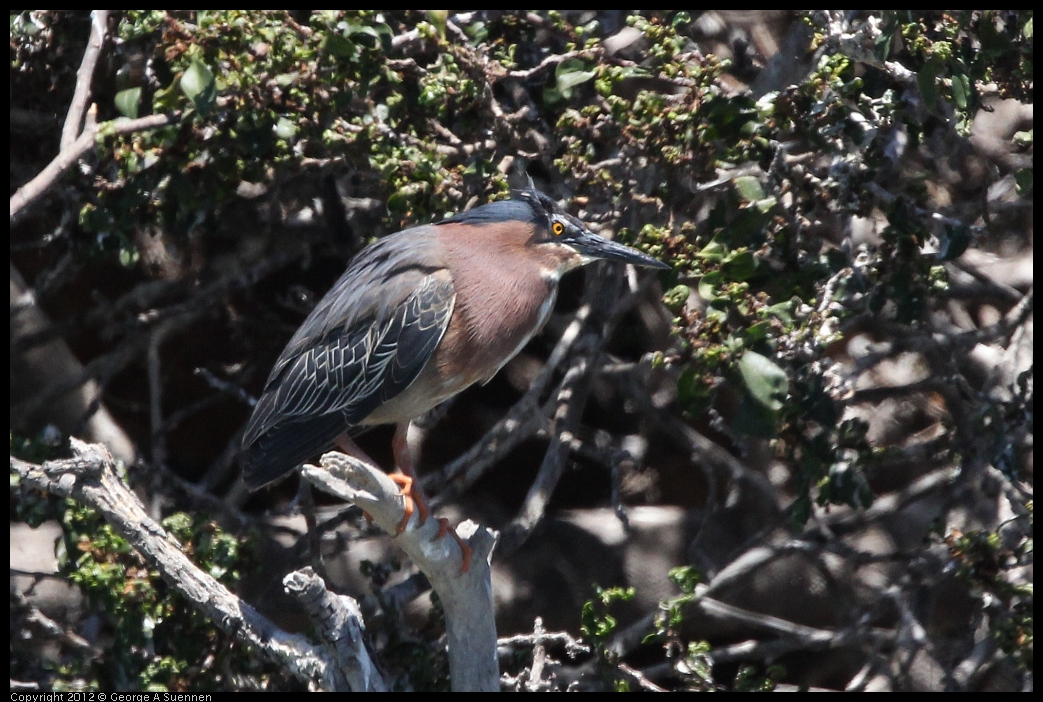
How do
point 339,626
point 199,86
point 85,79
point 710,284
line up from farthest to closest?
point 85,79, point 199,86, point 710,284, point 339,626

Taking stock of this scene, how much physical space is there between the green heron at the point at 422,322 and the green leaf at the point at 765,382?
573mm

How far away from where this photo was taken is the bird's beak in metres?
2.88

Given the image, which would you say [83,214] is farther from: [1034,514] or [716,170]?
[1034,514]

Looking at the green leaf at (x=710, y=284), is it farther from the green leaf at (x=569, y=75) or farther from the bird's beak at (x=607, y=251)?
the green leaf at (x=569, y=75)

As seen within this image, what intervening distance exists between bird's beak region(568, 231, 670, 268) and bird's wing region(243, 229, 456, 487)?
0.41 meters

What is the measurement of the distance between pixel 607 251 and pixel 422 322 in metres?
0.58

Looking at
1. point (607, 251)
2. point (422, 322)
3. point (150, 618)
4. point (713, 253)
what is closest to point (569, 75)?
point (607, 251)

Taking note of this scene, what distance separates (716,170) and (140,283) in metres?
2.59

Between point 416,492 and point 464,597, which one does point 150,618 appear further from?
point 464,597

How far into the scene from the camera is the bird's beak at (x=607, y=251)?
2878mm

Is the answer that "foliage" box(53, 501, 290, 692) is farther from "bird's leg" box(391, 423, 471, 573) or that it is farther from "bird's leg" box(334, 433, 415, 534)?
"bird's leg" box(391, 423, 471, 573)

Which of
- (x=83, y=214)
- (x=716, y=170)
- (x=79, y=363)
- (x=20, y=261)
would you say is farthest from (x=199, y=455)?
(x=716, y=170)

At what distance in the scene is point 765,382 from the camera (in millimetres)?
2643

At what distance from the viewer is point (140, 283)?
14.8 feet
